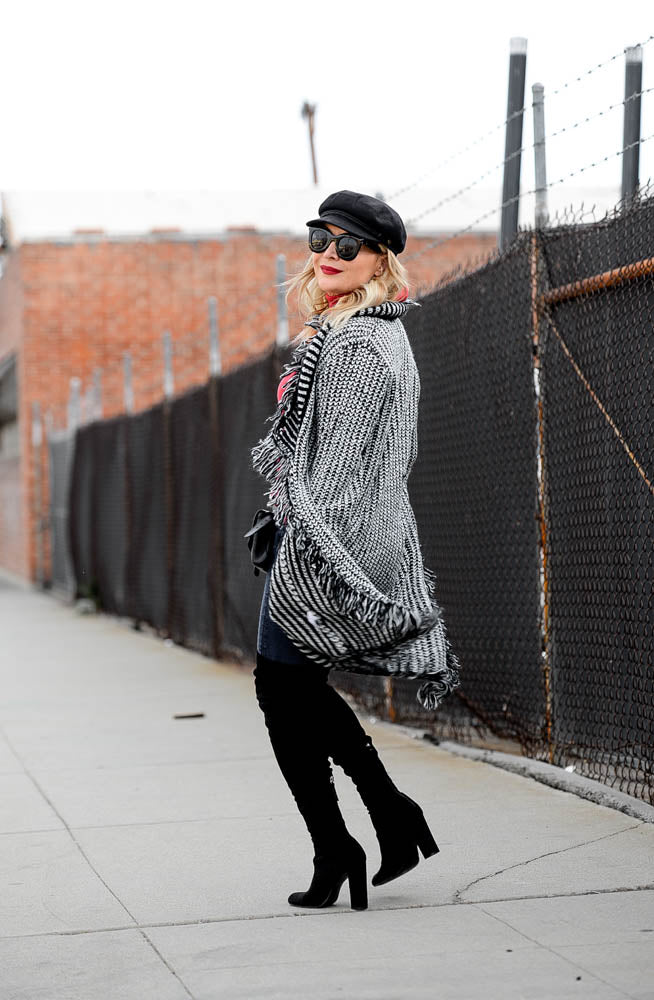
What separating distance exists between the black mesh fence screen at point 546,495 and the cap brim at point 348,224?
1.49 metres

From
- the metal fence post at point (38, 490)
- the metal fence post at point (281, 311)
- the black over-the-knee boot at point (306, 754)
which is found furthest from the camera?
the metal fence post at point (38, 490)

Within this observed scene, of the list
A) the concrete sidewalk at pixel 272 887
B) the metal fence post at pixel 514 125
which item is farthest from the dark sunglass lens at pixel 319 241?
the metal fence post at pixel 514 125

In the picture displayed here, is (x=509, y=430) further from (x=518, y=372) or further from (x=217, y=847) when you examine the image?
(x=217, y=847)

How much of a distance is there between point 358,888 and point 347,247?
1802 mm

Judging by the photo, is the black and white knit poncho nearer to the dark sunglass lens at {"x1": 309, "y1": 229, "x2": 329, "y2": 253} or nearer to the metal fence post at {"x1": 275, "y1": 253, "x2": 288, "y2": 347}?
the dark sunglass lens at {"x1": 309, "y1": 229, "x2": 329, "y2": 253}

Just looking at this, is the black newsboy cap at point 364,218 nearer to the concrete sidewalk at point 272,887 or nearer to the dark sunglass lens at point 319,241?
the dark sunglass lens at point 319,241

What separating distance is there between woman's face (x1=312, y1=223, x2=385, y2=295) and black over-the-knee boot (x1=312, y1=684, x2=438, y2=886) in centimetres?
113

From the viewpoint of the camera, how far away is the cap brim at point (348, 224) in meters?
4.54

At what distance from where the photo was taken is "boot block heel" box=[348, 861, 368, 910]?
4512 millimetres

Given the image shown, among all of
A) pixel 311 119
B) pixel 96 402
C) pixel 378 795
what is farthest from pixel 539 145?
pixel 311 119

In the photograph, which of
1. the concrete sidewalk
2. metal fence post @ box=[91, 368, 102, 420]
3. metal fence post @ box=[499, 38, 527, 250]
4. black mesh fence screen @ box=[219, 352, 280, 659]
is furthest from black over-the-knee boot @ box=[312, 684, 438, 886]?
metal fence post @ box=[91, 368, 102, 420]

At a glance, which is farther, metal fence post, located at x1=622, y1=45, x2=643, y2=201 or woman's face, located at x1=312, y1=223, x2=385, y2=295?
metal fence post, located at x1=622, y1=45, x2=643, y2=201

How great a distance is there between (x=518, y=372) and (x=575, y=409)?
61 centimetres

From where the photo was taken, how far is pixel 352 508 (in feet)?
14.3
